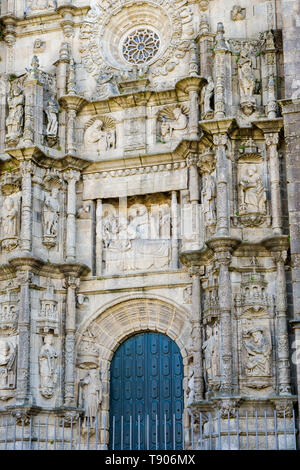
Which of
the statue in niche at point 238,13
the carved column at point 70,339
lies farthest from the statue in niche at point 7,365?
the statue in niche at point 238,13

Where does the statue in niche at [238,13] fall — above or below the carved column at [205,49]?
above

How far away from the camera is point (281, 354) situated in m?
16.6

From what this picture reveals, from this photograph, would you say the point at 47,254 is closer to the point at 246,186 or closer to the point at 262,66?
the point at 246,186

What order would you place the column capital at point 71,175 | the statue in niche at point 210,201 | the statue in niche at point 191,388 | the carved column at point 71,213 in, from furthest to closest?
the column capital at point 71,175 < the carved column at point 71,213 < the statue in niche at point 210,201 < the statue in niche at point 191,388

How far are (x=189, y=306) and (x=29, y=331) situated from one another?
3020 millimetres

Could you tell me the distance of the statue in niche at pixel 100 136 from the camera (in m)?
19.5

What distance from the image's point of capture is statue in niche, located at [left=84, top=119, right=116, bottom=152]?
1945 cm

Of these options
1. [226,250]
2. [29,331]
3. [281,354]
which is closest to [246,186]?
[226,250]

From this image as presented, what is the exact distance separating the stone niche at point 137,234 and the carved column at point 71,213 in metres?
0.62

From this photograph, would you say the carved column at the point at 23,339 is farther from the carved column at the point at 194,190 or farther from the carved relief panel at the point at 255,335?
the carved relief panel at the point at 255,335

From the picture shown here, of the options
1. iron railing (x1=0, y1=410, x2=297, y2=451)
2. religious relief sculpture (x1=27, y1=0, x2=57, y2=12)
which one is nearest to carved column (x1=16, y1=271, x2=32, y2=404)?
iron railing (x1=0, y1=410, x2=297, y2=451)

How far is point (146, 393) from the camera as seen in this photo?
18.1m

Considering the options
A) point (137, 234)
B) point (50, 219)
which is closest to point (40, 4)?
point (50, 219)

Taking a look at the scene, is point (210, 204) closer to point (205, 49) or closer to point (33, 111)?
point (205, 49)
